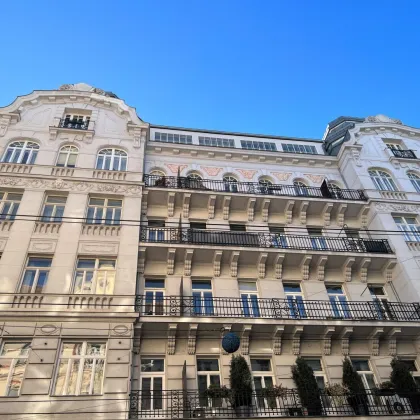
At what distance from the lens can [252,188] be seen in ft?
74.9

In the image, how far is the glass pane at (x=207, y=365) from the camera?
1536 cm

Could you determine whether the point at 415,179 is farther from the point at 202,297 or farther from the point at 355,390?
the point at 202,297

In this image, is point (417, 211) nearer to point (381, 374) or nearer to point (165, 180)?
point (381, 374)

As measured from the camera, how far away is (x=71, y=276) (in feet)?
52.3

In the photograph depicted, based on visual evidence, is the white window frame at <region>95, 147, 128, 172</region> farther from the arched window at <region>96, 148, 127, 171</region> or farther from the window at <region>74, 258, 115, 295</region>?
the window at <region>74, 258, 115, 295</region>

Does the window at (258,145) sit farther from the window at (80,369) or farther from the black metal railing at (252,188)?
the window at (80,369)

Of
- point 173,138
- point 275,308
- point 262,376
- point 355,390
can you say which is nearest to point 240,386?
point 262,376

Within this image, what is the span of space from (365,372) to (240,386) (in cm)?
591

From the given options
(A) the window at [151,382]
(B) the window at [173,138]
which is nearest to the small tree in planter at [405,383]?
(A) the window at [151,382]

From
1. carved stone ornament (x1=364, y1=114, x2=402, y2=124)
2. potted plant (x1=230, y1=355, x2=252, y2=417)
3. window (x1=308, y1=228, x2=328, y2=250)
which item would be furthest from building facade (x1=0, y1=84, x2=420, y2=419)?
carved stone ornament (x1=364, y1=114, x2=402, y2=124)

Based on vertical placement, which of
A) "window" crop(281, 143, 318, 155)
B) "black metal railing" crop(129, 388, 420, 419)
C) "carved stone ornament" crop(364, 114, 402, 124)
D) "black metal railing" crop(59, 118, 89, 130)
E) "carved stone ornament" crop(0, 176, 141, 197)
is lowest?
"black metal railing" crop(129, 388, 420, 419)

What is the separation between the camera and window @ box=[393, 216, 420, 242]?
819 inches

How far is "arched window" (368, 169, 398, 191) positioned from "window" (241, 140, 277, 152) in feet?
22.0

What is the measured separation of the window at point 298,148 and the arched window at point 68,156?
14.1 meters
